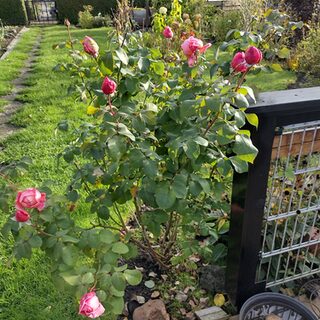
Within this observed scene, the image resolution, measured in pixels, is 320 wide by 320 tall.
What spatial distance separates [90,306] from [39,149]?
2836mm

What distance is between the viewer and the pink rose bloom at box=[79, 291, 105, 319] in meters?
1.13

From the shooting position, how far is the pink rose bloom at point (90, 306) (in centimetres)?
113

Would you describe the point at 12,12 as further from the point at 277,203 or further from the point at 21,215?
the point at 21,215

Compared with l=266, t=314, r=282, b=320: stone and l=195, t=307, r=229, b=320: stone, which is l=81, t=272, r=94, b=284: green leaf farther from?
l=266, t=314, r=282, b=320: stone

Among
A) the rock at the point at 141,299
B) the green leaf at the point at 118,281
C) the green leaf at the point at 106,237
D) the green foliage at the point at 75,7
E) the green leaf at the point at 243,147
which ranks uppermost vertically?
the green leaf at the point at 243,147

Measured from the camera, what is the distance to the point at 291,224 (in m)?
2.03

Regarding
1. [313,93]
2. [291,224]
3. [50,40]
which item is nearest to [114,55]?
[313,93]

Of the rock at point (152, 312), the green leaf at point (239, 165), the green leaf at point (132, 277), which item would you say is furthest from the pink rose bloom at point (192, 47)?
the rock at point (152, 312)

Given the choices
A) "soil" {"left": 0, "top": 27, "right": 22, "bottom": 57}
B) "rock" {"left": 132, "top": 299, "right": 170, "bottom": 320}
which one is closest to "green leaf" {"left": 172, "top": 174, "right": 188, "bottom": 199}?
"rock" {"left": 132, "top": 299, "right": 170, "bottom": 320}

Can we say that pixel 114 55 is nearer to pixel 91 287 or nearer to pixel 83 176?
pixel 83 176

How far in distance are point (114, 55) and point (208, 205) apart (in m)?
0.85

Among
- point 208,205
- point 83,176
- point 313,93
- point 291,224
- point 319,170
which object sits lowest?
point 291,224

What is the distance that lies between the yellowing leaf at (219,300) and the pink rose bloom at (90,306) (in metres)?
1.05

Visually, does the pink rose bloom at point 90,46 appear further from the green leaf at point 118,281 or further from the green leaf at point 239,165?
the green leaf at point 118,281
